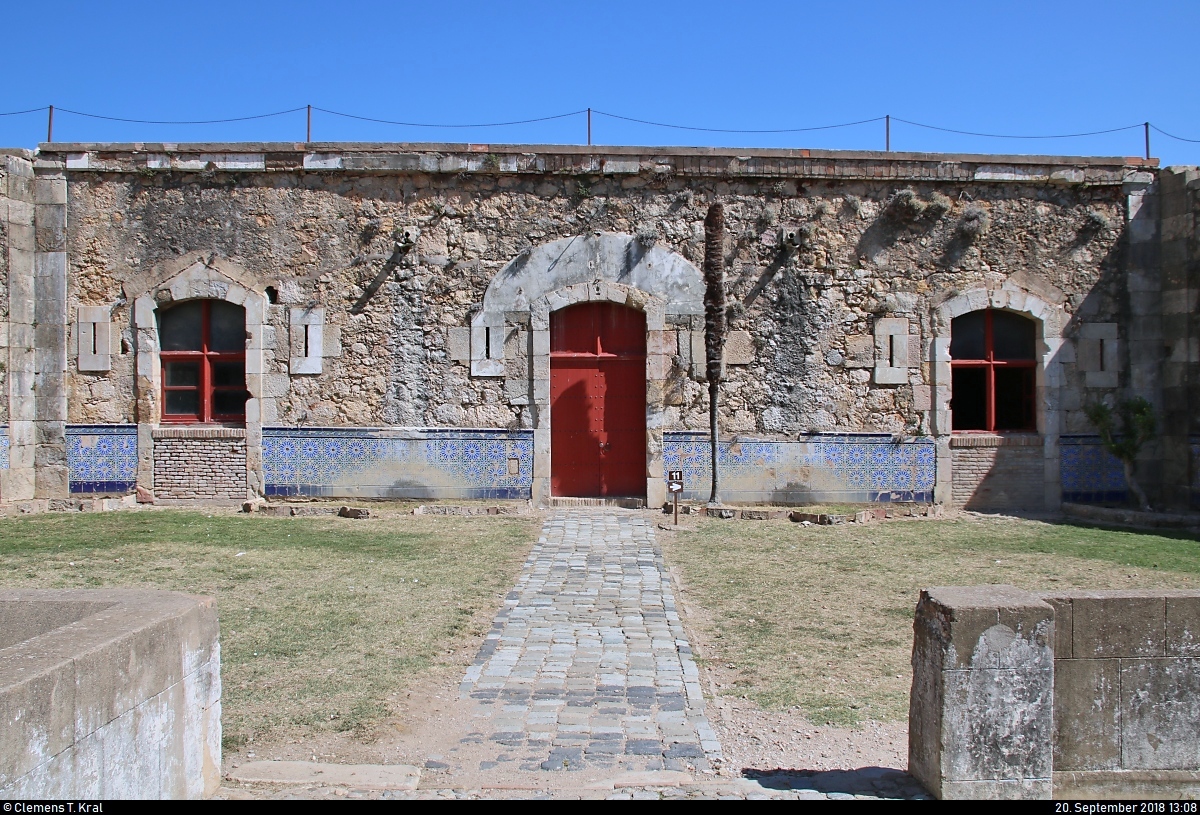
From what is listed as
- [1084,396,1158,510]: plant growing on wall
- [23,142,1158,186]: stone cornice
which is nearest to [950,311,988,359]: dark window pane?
[1084,396,1158,510]: plant growing on wall

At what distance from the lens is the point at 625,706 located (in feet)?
13.1

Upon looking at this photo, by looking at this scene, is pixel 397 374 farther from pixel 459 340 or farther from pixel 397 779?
pixel 397 779

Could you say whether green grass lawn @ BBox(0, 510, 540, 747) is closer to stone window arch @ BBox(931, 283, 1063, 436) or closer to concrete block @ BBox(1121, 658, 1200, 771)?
concrete block @ BBox(1121, 658, 1200, 771)

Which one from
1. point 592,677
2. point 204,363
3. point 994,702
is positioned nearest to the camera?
point 994,702

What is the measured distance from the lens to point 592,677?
4418 mm

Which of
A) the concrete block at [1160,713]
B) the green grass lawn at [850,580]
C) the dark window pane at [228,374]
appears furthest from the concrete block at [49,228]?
the concrete block at [1160,713]

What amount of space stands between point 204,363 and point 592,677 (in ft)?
28.6

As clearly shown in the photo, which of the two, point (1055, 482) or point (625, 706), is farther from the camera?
point (1055, 482)

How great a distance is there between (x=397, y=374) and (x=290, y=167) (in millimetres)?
2972

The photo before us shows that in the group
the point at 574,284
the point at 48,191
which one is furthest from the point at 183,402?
the point at 574,284

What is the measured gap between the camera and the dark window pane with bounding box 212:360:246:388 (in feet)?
36.9

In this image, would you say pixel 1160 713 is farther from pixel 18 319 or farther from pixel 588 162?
pixel 18 319
